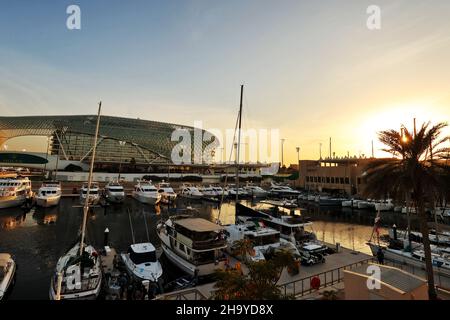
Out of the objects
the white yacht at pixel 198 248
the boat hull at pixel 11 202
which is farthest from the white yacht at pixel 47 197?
the white yacht at pixel 198 248

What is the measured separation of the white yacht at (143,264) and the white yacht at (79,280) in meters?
2.11

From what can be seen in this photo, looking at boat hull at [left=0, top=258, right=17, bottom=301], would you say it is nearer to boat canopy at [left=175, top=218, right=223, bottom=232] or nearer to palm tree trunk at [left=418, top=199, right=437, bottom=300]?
boat canopy at [left=175, top=218, right=223, bottom=232]

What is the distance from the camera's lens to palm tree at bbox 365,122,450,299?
11.0m

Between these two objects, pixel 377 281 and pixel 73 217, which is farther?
pixel 73 217

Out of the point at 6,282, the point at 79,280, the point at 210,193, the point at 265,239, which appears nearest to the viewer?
the point at 79,280

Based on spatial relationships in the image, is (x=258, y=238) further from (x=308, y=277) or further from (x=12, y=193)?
(x=12, y=193)

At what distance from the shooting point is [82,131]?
393ft

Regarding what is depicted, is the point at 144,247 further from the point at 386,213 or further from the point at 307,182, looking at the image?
the point at 307,182

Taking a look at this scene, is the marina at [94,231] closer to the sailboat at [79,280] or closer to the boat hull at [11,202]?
the boat hull at [11,202]

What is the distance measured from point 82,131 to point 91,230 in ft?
344

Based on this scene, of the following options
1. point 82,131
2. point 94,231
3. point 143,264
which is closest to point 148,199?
point 94,231
